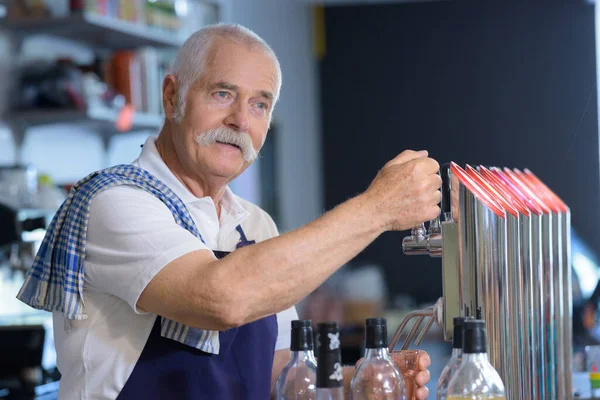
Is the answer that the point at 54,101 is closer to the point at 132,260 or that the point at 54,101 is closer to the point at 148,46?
the point at 148,46

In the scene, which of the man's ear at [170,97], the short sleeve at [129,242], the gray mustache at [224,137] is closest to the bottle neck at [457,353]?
the short sleeve at [129,242]

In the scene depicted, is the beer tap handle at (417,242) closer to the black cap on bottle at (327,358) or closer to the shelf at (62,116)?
the black cap on bottle at (327,358)

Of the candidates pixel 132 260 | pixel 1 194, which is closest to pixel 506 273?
pixel 132 260

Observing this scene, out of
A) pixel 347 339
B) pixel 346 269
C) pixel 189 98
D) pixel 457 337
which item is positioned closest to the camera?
pixel 457 337

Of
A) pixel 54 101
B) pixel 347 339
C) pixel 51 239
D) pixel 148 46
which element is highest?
pixel 148 46

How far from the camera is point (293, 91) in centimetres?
632

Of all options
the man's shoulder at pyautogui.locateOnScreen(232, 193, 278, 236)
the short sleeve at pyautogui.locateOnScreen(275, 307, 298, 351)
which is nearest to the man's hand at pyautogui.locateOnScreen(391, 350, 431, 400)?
the short sleeve at pyautogui.locateOnScreen(275, 307, 298, 351)

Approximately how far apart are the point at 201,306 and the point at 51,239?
0.38m

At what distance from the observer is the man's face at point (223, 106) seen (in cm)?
166

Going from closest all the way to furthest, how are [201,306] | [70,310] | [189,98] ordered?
1. [201,306]
2. [70,310]
3. [189,98]

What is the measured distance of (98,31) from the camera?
370 centimetres

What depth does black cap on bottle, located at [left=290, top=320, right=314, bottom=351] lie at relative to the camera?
118cm

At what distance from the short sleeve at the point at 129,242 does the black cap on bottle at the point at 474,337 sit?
1.53 feet

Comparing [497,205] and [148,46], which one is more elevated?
[148,46]
